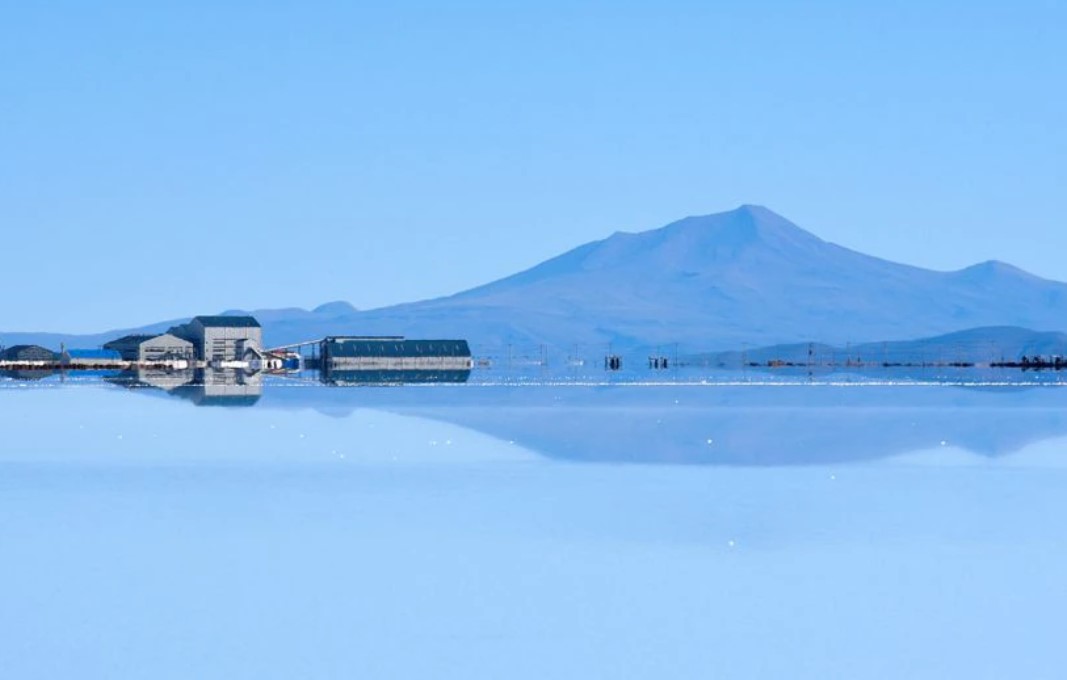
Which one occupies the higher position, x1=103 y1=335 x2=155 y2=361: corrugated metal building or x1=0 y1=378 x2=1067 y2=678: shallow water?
x1=103 y1=335 x2=155 y2=361: corrugated metal building

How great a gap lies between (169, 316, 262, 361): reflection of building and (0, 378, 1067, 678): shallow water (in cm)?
9532

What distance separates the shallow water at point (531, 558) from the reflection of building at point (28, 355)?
11410cm

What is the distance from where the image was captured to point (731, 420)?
37.1 m

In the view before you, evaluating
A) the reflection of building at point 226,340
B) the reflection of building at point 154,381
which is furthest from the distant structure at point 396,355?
the reflection of building at point 154,381

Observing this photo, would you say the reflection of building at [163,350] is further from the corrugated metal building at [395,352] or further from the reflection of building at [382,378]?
the reflection of building at [382,378]

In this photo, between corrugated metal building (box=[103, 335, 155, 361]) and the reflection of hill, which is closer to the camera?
the reflection of hill

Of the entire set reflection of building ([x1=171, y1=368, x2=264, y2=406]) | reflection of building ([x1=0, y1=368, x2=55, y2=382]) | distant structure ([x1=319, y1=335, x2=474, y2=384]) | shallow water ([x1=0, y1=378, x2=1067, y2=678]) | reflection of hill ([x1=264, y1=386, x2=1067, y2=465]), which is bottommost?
shallow water ([x1=0, y1=378, x2=1067, y2=678])

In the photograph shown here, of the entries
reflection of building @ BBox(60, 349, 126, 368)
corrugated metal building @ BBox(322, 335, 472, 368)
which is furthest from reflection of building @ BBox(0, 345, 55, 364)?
corrugated metal building @ BBox(322, 335, 472, 368)

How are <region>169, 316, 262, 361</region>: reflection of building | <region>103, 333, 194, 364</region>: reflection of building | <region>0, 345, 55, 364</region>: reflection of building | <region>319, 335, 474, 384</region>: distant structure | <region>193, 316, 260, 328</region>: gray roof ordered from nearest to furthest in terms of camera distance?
<region>319, 335, 474, 384</region>: distant structure < <region>169, 316, 262, 361</region>: reflection of building < <region>193, 316, 260, 328</region>: gray roof < <region>103, 333, 194, 364</region>: reflection of building < <region>0, 345, 55, 364</region>: reflection of building

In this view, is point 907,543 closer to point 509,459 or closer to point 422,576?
point 422,576

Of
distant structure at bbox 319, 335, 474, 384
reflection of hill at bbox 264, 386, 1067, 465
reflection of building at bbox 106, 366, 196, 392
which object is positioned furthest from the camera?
distant structure at bbox 319, 335, 474, 384

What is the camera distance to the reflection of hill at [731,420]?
27.0 meters

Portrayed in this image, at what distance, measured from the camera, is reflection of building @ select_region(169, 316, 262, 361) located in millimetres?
122562

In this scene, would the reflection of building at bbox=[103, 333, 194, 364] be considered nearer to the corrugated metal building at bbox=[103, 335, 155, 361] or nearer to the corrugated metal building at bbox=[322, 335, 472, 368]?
the corrugated metal building at bbox=[103, 335, 155, 361]
